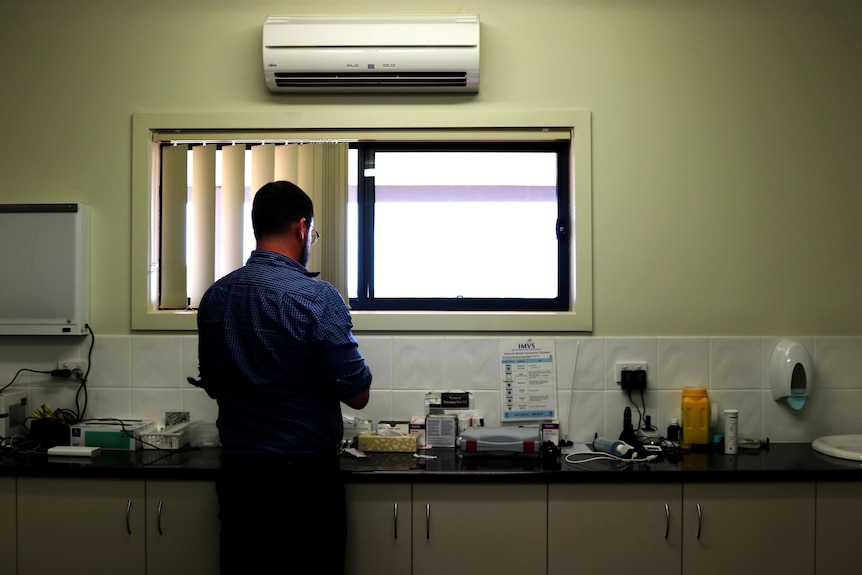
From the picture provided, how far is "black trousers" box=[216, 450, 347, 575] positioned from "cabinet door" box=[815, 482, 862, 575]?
176 centimetres

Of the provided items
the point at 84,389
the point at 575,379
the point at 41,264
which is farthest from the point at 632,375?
the point at 41,264

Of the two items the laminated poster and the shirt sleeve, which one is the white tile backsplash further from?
the shirt sleeve

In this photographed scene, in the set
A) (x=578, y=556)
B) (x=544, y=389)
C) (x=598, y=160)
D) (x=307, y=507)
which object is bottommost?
(x=578, y=556)

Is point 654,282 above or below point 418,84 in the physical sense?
below

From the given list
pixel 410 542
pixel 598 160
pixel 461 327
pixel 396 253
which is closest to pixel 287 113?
pixel 396 253

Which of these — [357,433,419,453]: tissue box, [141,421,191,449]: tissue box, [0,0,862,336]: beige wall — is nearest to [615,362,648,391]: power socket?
[0,0,862,336]: beige wall

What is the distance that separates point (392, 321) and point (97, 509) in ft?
4.40

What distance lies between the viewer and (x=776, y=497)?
6.45 ft

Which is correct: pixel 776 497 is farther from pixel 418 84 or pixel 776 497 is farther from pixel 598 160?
pixel 418 84

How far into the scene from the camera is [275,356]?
166 cm

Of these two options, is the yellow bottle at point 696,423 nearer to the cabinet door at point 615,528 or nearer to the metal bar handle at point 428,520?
the cabinet door at point 615,528

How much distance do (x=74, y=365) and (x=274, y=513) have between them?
1.46 m

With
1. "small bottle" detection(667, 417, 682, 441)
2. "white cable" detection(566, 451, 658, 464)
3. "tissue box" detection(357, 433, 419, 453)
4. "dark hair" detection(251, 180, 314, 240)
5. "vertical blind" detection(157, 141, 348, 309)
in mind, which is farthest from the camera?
"vertical blind" detection(157, 141, 348, 309)

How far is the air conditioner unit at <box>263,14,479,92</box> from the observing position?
2.37 m
